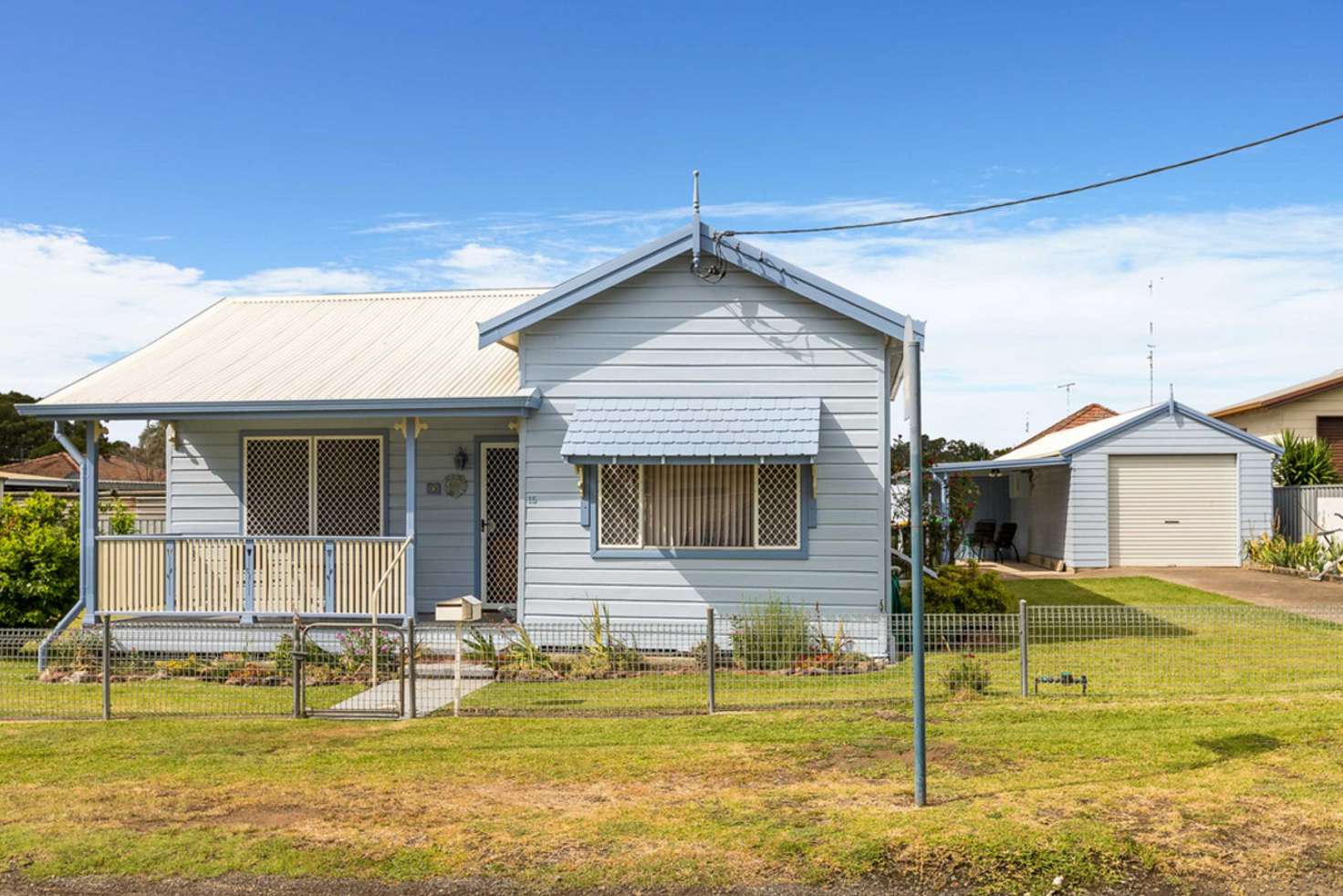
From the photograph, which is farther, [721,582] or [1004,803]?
[721,582]

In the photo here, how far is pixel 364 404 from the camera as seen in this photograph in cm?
1371

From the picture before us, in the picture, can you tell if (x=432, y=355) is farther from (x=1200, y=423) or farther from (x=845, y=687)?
(x=1200, y=423)

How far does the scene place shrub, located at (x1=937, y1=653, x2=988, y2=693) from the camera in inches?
415

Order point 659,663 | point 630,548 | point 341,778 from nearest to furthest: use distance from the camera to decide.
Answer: point 341,778
point 659,663
point 630,548

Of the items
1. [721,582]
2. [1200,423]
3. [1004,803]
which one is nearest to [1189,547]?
[1200,423]

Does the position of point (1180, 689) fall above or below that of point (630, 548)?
below

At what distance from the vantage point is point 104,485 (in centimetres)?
2783

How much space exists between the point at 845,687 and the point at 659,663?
2.47 m

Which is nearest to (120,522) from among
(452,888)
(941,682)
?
(941,682)

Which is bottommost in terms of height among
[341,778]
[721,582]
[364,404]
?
[341,778]

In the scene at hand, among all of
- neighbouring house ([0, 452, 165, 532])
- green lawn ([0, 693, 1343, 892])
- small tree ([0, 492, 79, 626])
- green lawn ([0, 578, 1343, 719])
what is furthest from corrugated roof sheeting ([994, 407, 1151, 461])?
small tree ([0, 492, 79, 626])

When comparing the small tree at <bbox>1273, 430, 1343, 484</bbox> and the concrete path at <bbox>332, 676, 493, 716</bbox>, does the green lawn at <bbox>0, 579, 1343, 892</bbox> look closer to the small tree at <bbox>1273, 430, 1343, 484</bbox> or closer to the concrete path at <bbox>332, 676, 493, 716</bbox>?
the concrete path at <bbox>332, 676, 493, 716</bbox>

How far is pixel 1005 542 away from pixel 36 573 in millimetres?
23166

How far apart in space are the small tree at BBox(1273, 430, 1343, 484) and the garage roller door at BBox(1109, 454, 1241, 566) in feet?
9.19
